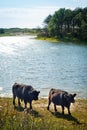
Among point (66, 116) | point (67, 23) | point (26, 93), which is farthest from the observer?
point (67, 23)

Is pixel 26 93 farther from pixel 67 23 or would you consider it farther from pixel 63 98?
pixel 67 23

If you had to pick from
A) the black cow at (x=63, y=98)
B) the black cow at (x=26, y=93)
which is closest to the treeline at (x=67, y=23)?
the black cow at (x=26, y=93)

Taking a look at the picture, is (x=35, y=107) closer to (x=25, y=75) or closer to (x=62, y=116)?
(x=62, y=116)

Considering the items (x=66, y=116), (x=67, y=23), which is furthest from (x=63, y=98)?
(x=67, y=23)

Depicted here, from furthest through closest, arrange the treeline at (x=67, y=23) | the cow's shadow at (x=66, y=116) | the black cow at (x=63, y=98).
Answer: the treeline at (x=67, y=23)
the black cow at (x=63, y=98)
the cow's shadow at (x=66, y=116)

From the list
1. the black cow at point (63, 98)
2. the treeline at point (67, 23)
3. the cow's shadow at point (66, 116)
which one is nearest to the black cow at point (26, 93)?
the black cow at point (63, 98)

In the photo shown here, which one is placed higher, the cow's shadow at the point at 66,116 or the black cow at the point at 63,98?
the black cow at the point at 63,98

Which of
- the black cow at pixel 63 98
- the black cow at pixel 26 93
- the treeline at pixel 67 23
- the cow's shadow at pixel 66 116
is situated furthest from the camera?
the treeline at pixel 67 23

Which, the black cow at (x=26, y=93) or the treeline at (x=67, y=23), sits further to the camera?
the treeline at (x=67, y=23)

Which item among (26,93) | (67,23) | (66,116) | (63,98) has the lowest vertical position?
(67,23)

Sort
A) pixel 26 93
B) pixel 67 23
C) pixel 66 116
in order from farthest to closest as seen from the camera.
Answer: pixel 67 23 → pixel 26 93 → pixel 66 116

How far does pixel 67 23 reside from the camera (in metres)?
154

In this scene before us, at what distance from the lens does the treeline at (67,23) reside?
5566 inches

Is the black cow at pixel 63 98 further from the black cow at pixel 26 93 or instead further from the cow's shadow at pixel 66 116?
the black cow at pixel 26 93
